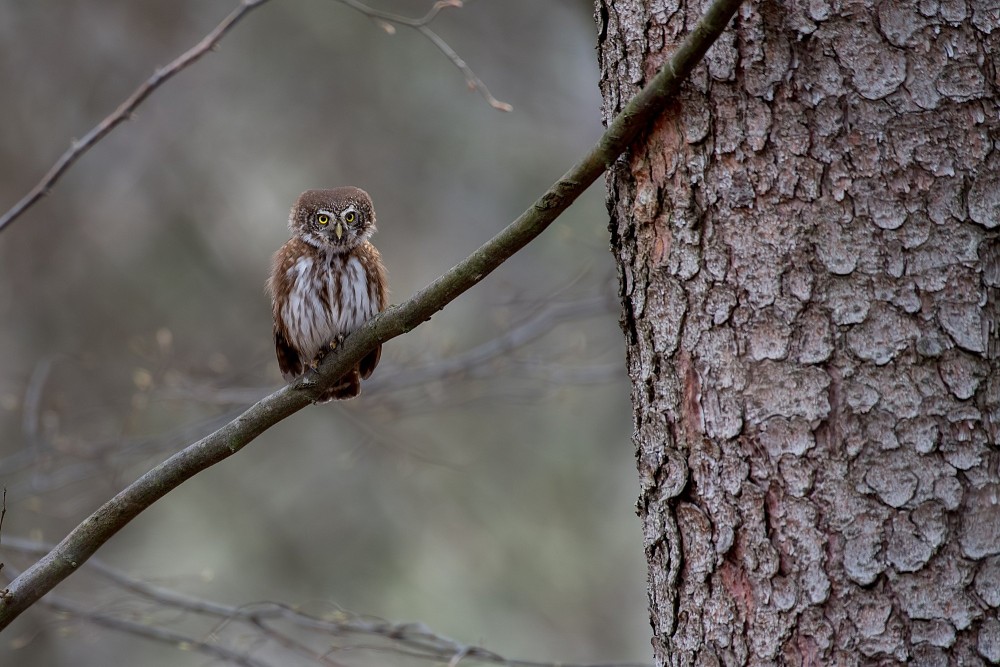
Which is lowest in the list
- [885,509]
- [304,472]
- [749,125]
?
[885,509]

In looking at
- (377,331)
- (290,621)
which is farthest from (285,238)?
(377,331)

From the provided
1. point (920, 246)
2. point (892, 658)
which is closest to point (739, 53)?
point (920, 246)

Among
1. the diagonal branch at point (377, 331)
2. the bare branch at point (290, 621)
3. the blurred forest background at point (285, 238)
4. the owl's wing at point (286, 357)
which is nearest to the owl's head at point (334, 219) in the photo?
the owl's wing at point (286, 357)

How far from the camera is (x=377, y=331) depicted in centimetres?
251

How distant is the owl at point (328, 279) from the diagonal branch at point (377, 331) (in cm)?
88

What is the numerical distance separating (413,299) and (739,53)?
0.96 m

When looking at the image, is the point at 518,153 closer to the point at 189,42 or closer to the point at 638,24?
the point at 189,42

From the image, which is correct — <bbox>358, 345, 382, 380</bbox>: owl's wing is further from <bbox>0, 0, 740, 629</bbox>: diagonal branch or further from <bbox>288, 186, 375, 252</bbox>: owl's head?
<bbox>0, 0, 740, 629</bbox>: diagonal branch

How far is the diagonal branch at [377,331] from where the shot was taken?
6.80 feet

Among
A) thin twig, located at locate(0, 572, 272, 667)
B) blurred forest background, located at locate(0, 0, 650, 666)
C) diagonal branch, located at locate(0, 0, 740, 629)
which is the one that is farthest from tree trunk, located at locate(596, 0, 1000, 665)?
blurred forest background, located at locate(0, 0, 650, 666)

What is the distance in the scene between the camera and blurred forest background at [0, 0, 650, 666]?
7594mm

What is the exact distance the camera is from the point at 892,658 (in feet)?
6.09

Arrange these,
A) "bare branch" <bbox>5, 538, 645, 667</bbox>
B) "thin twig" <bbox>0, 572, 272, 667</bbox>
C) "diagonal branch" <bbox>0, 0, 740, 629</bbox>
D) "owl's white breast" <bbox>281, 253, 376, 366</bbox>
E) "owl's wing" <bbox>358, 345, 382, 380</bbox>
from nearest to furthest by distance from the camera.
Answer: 1. "diagonal branch" <bbox>0, 0, 740, 629</bbox>
2. "bare branch" <bbox>5, 538, 645, 667</bbox>
3. "thin twig" <bbox>0, 572, 272, 667</bbox>
4. "owl's white breast" <bbox>281, 253, 376, 366</bbox>
5. "owl's wing" <bbox>358, 345, 382, 380</bbox>

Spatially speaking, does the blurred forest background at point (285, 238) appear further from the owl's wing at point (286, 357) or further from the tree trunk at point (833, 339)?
the tree trunk at point (833, 339)
